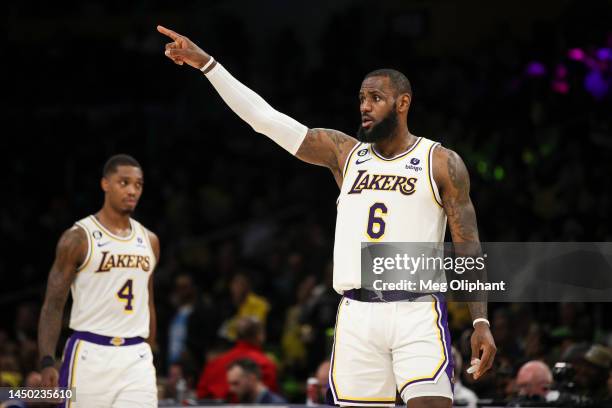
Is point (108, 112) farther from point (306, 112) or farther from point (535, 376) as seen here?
point (535, 376)

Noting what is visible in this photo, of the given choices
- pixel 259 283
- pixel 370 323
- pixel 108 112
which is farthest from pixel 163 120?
pixel 370 323

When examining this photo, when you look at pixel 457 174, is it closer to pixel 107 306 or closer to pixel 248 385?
pixel 107 306

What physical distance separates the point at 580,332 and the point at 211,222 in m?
6.75

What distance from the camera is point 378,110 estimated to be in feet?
17.3

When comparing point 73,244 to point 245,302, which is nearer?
point 73,244

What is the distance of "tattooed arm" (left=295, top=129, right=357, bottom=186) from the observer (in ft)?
17.9

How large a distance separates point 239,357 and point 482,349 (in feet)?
14.6

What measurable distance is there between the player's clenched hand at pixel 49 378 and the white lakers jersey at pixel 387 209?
202 centimetres

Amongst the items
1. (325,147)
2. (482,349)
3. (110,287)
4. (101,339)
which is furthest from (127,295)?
(482,349)

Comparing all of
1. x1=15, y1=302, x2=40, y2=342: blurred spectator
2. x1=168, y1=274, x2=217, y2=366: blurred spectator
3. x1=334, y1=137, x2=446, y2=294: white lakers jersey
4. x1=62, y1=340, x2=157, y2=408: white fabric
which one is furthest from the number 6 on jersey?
x1=15, y1=302, x2=40, y2=342: blurred spectator

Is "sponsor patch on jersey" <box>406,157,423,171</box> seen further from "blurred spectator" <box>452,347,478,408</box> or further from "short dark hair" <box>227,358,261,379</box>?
"short dark hair" <box>227,358,261,379</box>

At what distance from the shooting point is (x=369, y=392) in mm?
4953

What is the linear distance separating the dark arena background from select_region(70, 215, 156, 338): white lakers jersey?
1.52 metres

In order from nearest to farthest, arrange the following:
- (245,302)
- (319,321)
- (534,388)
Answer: (534,388)
(319,321)
(245,302)
